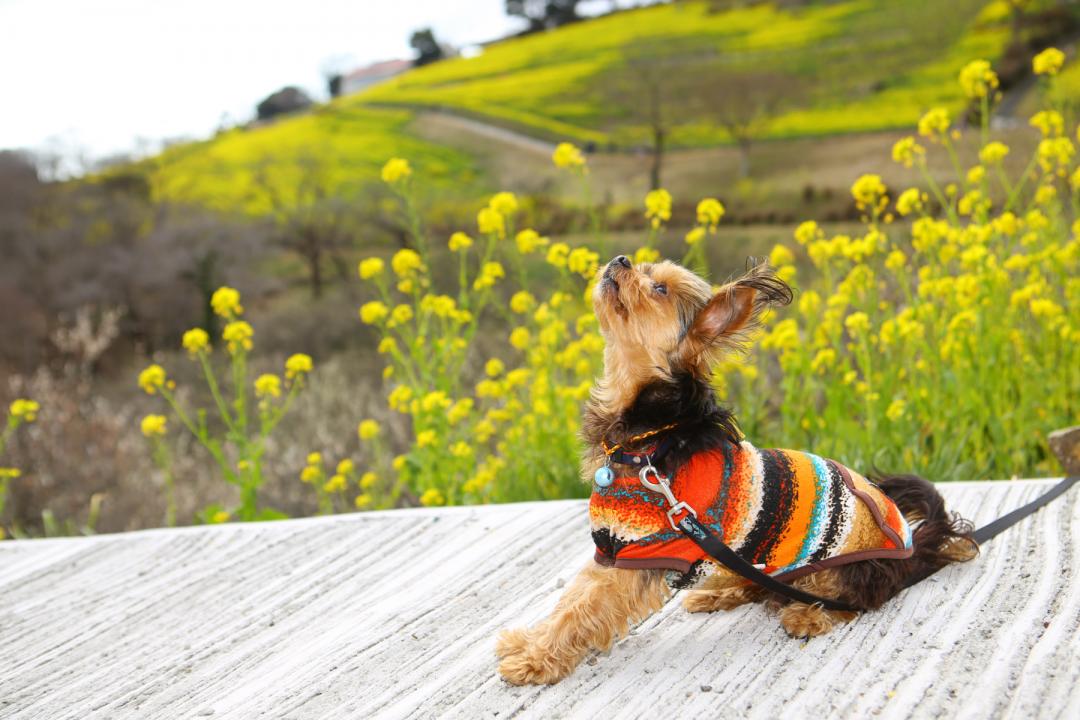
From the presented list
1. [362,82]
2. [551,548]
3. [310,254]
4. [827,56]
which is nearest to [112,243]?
[310,254]

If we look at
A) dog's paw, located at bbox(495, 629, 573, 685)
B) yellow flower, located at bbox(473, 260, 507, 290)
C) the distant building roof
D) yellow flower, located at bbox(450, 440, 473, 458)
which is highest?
the distant building roof

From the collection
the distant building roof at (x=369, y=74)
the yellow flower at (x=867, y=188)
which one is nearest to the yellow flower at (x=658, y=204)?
the yellow flower at (x=867, y=188)

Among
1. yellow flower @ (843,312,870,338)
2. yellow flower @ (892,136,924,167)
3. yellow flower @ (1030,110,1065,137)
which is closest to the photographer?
yellow flower @ (843,312,870,338)

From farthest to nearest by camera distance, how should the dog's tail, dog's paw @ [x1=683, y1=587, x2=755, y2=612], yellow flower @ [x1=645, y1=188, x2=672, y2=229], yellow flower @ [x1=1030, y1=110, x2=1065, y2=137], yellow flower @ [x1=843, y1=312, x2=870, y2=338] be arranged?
yellow flower @ [x1=1030, y1=110, x2=1065, y2=137] → yellow flower @ [x1=645, y1=188, x2=672, y2=229] → yellow flower @ [x1=843, y1=312, x2=870, y2=338] → dog's paw @ [x1=683, y1=587, x2=755, y2=612] → the dog's tail

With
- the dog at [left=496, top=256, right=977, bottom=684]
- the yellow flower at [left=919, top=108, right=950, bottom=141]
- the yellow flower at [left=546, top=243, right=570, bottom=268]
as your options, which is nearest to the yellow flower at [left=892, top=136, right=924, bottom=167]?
the yellow flower at [left=919, top=108, right=950, bottom=141]

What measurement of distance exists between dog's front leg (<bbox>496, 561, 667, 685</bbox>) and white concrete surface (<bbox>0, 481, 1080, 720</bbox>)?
0.05 meters

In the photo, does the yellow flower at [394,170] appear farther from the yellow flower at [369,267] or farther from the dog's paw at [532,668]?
the dog's paw at [532,668]

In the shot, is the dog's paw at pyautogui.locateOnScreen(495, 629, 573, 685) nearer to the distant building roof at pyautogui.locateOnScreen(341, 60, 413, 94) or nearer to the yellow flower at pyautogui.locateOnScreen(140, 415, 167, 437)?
the yellow flower at pyautogui.locateOnScreen(140, 415, 167, 437)

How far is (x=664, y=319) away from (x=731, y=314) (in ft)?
0.58

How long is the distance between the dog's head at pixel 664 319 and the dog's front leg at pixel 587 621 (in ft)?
1.70

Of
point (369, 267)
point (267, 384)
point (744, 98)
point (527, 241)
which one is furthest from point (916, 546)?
point (744, 98)

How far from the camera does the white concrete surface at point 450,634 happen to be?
89.5 inches

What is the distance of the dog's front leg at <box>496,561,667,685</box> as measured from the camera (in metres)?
2.42

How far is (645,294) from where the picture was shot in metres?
2.42
